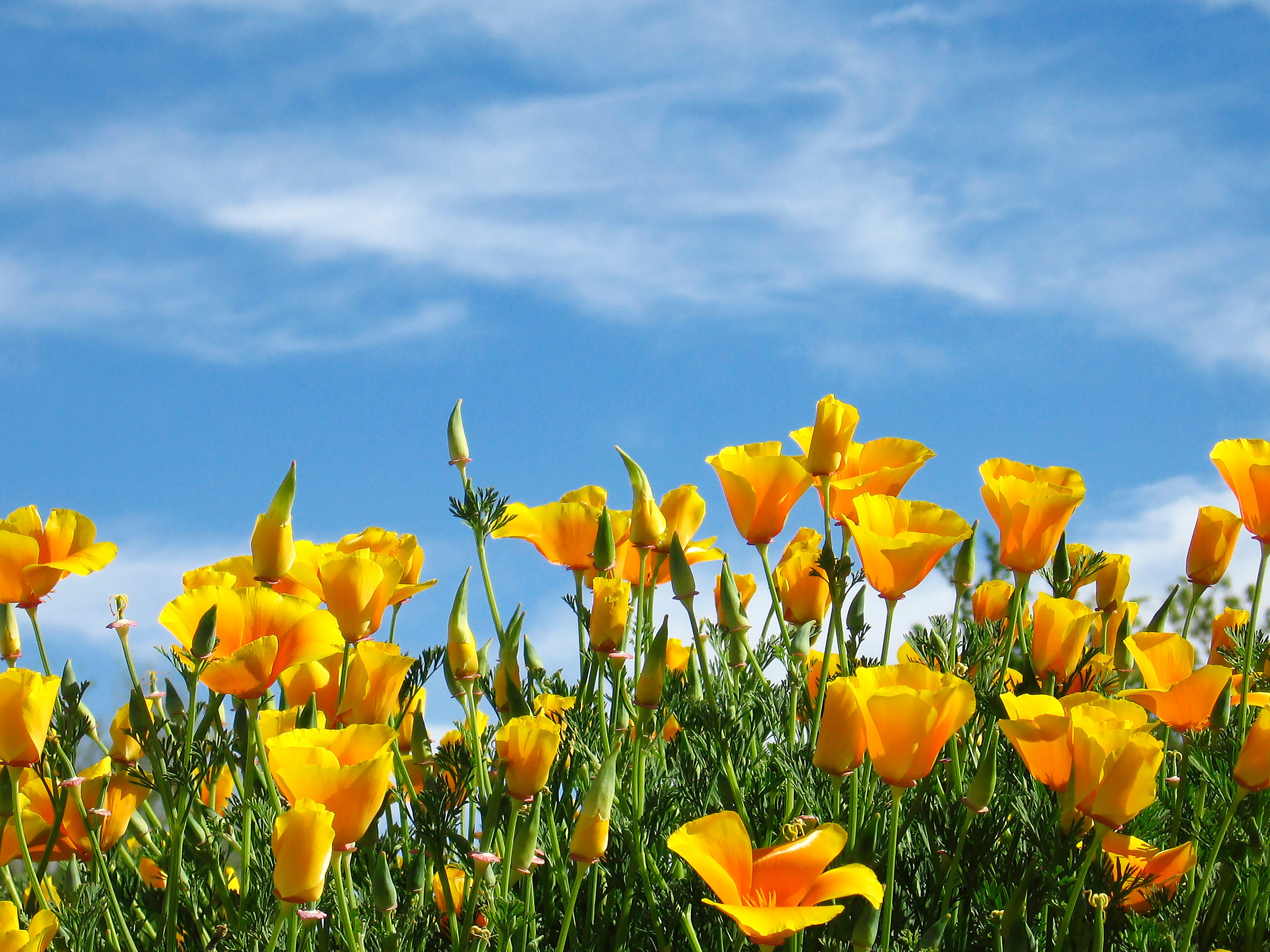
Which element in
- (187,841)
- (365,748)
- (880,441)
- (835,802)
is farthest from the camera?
(880,441)

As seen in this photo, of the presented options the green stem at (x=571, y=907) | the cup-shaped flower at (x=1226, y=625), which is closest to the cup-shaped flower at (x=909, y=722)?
the green stem at (x=571, y=907)

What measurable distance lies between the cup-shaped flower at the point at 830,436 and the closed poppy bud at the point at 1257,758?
34.8 inches

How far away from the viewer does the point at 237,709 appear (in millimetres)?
2258

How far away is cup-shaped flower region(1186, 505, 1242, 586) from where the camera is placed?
2.64 m

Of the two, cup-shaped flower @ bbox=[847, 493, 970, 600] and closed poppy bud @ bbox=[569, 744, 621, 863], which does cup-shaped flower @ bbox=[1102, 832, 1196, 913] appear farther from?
closed poppy bud @ bbox=[569, 744, 621, 863]

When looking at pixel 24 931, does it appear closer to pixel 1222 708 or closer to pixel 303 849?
pixel 303 849

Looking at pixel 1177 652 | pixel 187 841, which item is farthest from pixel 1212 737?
pixel 187 841

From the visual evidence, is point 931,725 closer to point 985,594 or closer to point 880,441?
point 880,441

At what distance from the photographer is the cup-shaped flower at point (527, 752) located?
5.89ft

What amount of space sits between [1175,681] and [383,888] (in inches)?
59.8

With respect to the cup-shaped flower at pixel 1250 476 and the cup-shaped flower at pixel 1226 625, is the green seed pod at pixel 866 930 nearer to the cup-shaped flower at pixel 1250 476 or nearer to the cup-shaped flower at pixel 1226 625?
the cup-shaped flower at pixel 1250 476

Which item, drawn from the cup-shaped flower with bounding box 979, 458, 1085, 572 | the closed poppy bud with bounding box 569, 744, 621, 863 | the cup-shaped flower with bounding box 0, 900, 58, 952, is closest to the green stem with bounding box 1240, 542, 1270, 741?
the cup-shaped flower with bounding box 979, 458, 1085, 572

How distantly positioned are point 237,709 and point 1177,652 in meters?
1.82

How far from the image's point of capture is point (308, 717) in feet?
6.37
